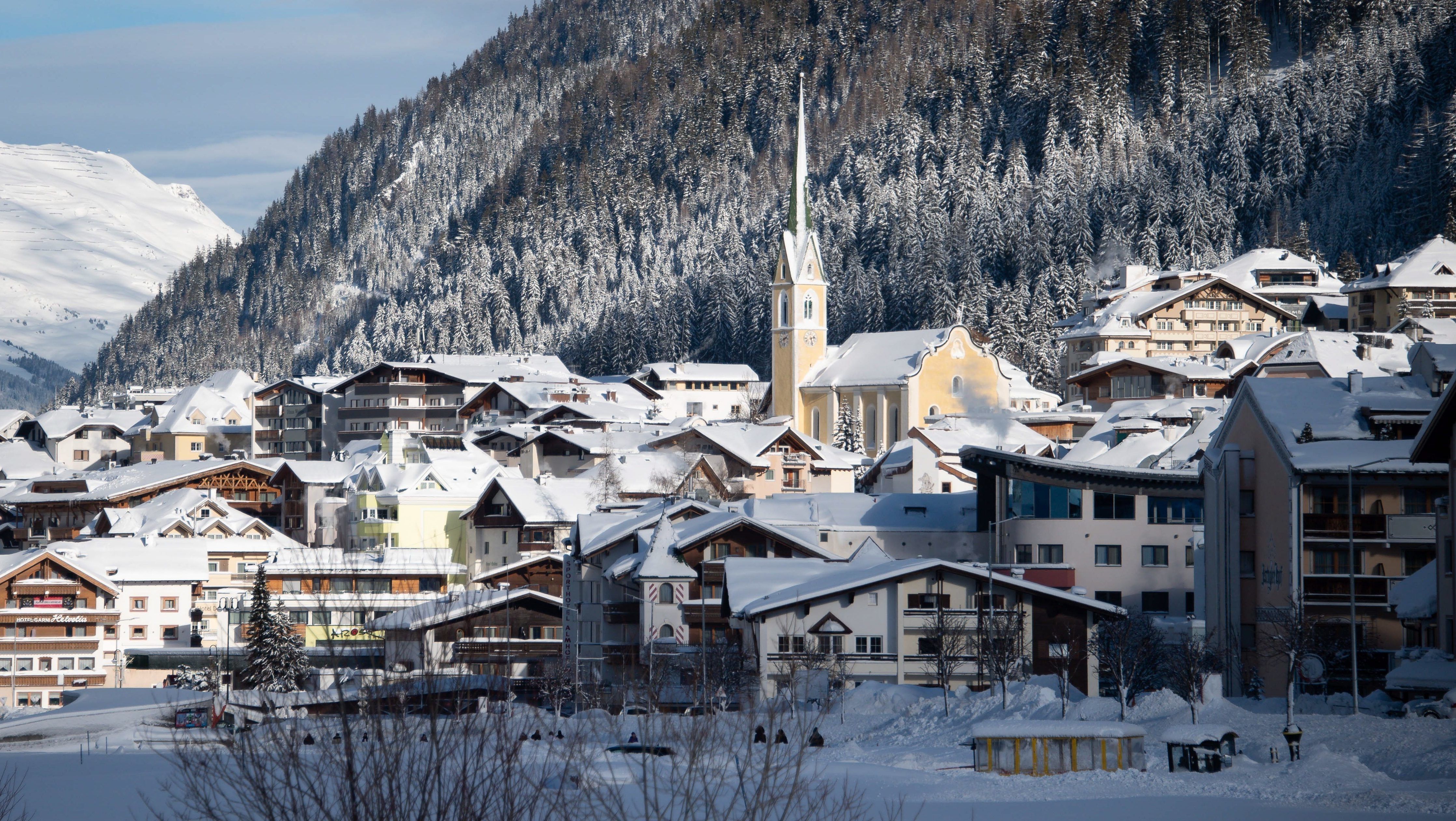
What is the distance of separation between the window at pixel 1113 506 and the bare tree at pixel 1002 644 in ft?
39.2

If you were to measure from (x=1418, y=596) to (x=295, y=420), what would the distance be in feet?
343

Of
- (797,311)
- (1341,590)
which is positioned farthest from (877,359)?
(1341,590)

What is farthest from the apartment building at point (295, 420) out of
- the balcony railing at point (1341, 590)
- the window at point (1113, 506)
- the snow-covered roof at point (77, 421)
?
the balcony railing at point (1341, 590)

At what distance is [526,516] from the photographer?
7031cm

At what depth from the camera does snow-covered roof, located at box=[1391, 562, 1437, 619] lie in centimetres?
3178

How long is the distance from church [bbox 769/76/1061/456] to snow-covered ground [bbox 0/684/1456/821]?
7535 centimetres

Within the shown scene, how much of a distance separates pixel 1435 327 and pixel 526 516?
46153 millimetres

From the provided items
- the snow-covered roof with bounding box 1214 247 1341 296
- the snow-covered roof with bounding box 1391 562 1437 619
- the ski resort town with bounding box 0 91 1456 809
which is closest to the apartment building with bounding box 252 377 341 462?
the ski resort town with bounding box 0 91 1456 809

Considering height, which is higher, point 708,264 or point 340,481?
point 708,264

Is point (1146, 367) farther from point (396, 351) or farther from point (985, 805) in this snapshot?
point (396, 351)

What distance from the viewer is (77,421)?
140375 mm

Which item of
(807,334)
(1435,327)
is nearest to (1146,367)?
(1435,327)

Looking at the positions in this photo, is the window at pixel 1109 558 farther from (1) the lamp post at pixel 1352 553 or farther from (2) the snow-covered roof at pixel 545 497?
(2) the snow-covered roof at pixel 545 497

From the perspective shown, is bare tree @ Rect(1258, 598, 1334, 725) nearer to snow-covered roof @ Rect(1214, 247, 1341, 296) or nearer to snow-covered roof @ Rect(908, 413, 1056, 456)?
snow-covered roof @ Rect(908, 413, 1056, 456)
